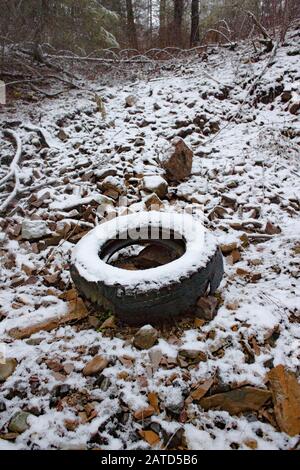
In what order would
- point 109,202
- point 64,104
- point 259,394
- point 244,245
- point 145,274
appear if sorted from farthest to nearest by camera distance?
1. point 64,104
2. point 109,202
3. point 244,245
4. point 145,274
5. point 259,394

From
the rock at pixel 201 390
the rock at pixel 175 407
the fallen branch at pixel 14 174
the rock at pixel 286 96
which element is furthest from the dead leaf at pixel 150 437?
the rock at pixel 286 96

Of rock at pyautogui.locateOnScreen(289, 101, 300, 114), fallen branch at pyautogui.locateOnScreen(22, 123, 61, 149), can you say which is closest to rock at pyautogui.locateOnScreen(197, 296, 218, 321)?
fallen branch at pyautogui.locateOnScreen(22, 123, 61, 149)

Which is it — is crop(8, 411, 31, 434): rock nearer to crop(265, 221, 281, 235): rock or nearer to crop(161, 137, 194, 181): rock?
crop(265, 221, 281, 235): rock

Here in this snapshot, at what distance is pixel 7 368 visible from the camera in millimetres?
1957

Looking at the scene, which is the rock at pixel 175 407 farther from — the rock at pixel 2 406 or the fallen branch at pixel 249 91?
the fallen branch at pixel 249 91

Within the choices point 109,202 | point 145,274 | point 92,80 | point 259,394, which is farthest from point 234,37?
point 259,394

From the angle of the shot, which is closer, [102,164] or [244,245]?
[244,245]

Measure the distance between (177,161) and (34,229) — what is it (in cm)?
191

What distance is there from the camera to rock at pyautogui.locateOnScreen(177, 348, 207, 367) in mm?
1946

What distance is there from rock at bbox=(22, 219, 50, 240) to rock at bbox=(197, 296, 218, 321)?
1754 millimetres

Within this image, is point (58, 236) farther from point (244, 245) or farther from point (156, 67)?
point (156, 67)

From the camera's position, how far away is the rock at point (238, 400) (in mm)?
1715
